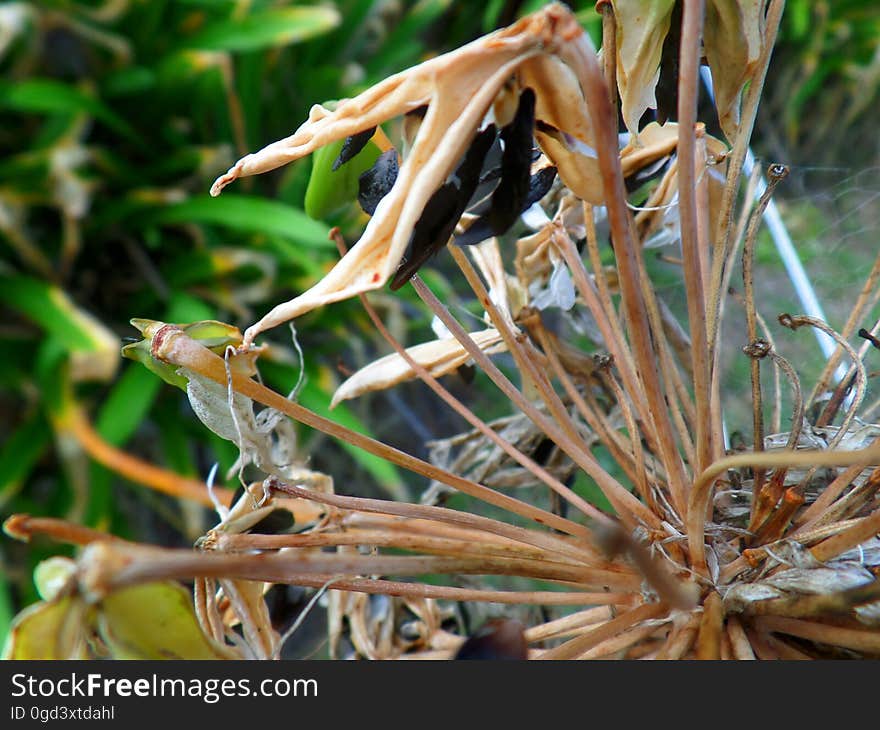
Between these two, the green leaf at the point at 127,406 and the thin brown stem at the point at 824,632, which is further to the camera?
the green leaf at the point at 127,406

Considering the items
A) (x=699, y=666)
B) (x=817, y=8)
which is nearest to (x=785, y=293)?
(x=699, y=666)

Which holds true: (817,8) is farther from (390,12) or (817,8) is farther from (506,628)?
(506,628)

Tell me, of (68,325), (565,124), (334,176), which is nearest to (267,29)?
(68,325)

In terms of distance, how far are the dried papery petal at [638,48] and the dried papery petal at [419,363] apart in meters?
0.12

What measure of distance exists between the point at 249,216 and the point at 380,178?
0.78 m

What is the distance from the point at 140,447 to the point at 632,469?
0.97m

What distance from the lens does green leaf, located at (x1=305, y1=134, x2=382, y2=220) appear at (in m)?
0.31

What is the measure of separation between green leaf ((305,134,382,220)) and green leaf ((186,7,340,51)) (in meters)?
0.79

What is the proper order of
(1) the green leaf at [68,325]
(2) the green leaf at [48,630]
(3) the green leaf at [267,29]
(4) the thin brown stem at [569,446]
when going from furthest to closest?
(3) the green leaf at [267,29] < (1) the green leaf at [68,325] < (4) the thin brown stem at [569,446] < (2) the green leaf at [48,630]

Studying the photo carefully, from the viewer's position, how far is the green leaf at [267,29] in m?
1.02

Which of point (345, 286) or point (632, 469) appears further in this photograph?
point (632, 469)

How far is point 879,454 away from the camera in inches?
7.2

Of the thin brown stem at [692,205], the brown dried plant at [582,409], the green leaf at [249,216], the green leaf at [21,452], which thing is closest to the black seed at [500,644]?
the brown dried plant at [582,409]

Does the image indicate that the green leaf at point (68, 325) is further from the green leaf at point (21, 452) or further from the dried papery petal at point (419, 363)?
the dried papery petal at point (419, 363)
